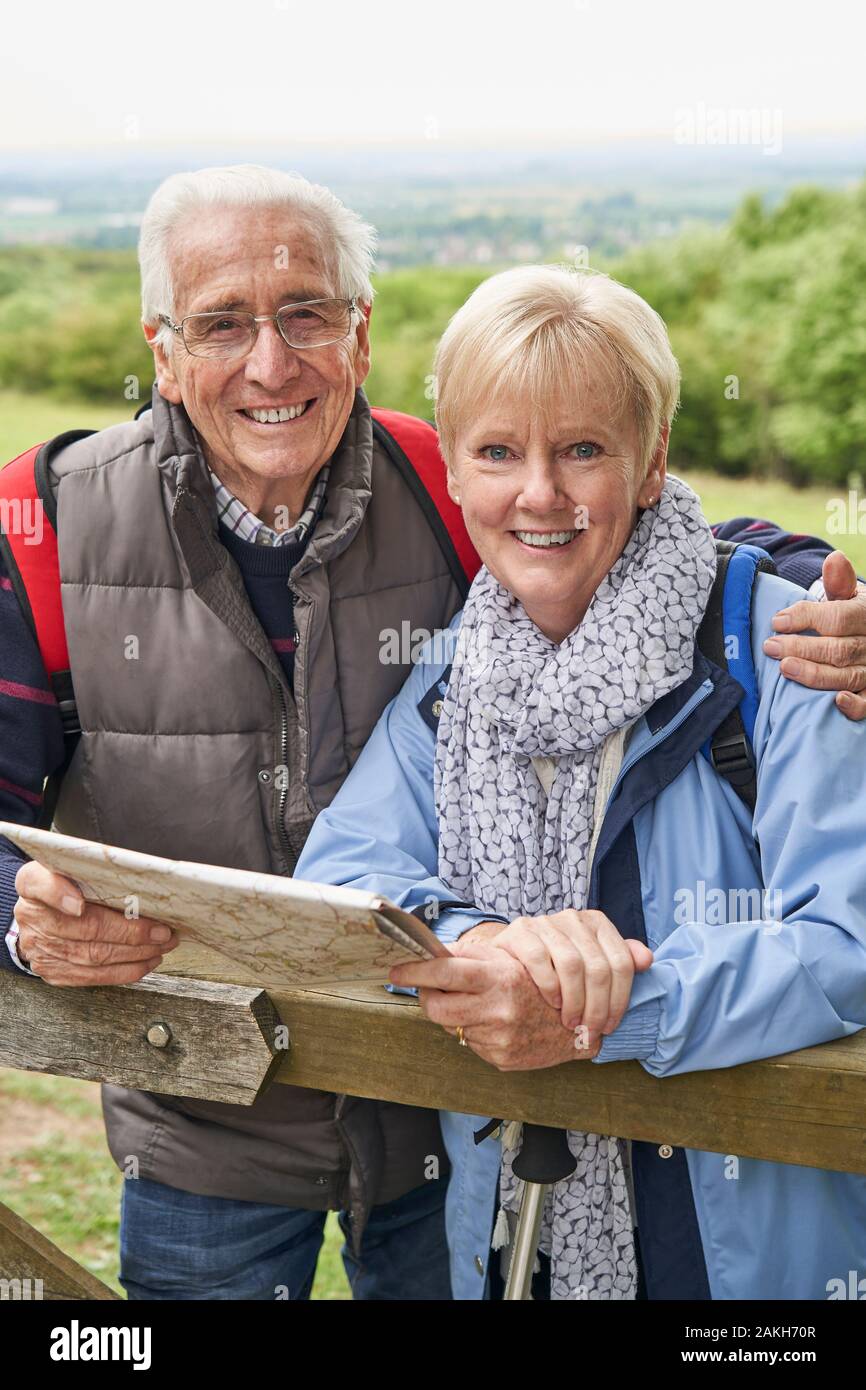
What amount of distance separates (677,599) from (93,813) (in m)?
1.11

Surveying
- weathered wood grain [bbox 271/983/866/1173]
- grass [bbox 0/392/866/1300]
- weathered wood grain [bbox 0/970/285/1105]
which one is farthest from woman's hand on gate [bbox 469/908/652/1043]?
grass [bbox 0/392/866/1300]

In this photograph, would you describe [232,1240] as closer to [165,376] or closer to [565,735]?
[565,735]

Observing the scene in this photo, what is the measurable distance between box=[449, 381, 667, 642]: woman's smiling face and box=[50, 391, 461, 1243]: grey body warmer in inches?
13.8

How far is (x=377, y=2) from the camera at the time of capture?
30.4 meters

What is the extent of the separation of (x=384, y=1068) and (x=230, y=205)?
1.41 m

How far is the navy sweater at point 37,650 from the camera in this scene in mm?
2186

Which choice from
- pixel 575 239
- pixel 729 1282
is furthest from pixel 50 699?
pixel 575 239

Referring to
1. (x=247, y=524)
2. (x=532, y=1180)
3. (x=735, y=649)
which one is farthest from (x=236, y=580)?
(x=532, y=1180)

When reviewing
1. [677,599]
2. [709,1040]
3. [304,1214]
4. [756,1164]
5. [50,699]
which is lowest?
[304,1214]

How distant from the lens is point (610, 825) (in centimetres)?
189

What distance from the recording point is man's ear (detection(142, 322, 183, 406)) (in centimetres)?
225

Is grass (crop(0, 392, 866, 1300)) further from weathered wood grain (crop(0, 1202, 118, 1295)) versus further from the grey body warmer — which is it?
the grey body warmer

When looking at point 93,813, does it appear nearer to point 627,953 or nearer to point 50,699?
point 50,699
